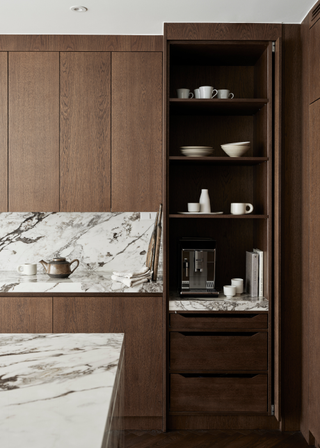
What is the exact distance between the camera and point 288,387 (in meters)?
2.50

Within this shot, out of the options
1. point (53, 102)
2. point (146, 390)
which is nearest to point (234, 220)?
point (146, 390)

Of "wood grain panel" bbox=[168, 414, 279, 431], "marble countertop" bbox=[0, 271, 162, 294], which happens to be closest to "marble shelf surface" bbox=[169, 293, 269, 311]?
"marble countertop" bbox=[0, 271, 162, 294]

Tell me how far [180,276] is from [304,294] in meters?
0.79

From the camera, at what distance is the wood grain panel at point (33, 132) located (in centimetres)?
262

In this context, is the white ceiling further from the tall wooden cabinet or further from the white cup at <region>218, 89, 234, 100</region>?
the white cup at <region>218, 89, 234, 100</region>

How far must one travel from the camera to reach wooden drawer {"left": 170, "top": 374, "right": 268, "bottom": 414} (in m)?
2.46

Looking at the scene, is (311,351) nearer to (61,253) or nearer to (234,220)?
(234,220)

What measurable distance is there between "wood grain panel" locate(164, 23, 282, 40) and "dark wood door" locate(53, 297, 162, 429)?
5.48 feet

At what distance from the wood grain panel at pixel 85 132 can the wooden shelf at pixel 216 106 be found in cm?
49

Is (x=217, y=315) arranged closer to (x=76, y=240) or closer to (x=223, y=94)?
(x=76, y=240)

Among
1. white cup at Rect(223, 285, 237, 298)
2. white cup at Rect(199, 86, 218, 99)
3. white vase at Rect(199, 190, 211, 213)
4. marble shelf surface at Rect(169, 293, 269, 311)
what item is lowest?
marble shelf surface at Rect(169, 293, 269, 311)

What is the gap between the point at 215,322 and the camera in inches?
97.1

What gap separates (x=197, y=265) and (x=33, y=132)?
1424 millimetres

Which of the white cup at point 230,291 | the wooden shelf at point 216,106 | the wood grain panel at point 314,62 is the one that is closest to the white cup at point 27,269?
the white cup at point 230,291
